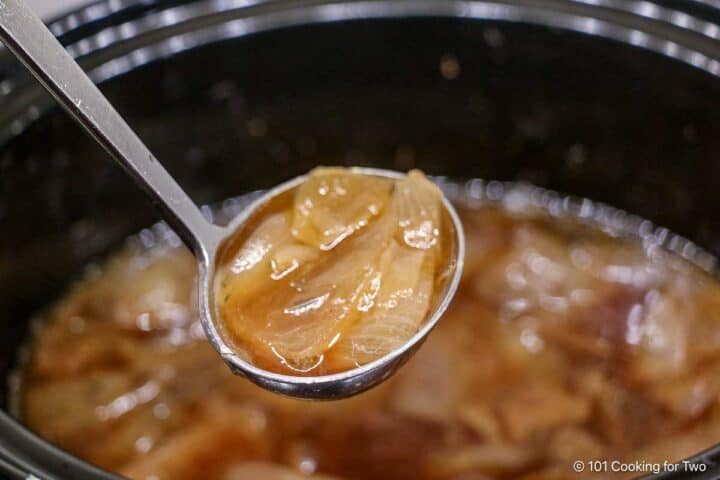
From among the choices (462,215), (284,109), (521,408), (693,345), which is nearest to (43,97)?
(284,109)

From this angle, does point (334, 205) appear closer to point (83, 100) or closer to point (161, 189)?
point (161, 189)

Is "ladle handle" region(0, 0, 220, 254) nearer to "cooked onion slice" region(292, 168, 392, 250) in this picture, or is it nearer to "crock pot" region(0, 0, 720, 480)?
"cooked onion slice" region(292, 168, 392, 250)

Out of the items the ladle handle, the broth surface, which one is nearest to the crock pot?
the broth surface

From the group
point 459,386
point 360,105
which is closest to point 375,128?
point 360,105

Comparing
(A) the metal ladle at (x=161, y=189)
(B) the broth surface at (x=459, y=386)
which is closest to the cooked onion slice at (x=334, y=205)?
(A) the metal ladle at (x=161, y=189)

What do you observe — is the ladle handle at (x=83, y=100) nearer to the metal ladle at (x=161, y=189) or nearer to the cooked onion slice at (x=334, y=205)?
the metal ladle at (x=161, y=189)

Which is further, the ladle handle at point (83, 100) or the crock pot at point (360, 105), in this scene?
the crock pot at point (360, 105)

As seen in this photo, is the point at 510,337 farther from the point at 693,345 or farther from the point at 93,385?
the point at 93,385
